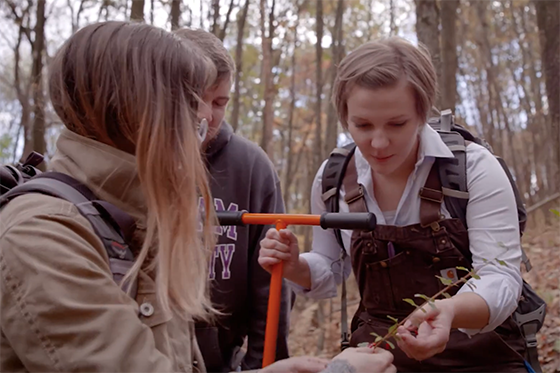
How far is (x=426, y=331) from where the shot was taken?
1888 mm

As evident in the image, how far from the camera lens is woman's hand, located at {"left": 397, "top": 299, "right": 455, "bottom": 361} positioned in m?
1.85

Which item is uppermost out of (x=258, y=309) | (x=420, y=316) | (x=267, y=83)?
(x=267, y=83)

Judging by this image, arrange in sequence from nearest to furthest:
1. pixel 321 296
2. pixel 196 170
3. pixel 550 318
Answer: pixel 196 170
pixel 321 296
pixel 550 318

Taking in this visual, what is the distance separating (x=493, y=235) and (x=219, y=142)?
141cm

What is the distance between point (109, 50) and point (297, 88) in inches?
913

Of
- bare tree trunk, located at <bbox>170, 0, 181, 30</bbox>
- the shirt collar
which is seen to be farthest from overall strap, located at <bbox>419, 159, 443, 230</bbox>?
bare tree trunk, located at <bbox>170, 0, 181, 30</bbox>

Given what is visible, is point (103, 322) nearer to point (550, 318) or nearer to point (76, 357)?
point (76, 357)

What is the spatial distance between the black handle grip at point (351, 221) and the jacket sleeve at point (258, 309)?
0.92 metres

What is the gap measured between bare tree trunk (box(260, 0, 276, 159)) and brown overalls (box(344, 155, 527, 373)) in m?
5.92

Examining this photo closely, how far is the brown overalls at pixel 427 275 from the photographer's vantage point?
2279 mm

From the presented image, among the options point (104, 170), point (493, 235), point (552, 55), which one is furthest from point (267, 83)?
point (104, 170)

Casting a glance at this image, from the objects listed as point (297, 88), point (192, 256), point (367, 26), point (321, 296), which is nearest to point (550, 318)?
point (321, 296)

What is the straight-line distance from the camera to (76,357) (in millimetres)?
1288

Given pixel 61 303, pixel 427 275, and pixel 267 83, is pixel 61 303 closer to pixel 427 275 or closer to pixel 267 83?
pixel 427 275
